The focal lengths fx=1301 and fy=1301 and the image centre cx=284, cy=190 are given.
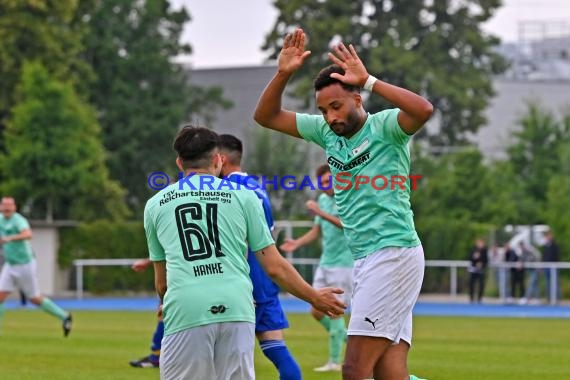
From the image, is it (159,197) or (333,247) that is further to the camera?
(333,247)

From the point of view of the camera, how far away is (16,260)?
21891 millimetres

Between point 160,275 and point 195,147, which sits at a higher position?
point 195,147

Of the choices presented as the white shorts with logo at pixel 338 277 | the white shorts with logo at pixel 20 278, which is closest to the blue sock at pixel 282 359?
the white shorts with logo at pixel 338 277

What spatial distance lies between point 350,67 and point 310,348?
11469mm

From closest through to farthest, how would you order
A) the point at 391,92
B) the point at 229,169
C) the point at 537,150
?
the point at 391,92 < the point at 229,169 < the point at 537,150

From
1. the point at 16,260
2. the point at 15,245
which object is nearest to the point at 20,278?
the point at 16,260

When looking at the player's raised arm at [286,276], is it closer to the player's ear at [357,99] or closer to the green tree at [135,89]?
the player's ear at [357,99]

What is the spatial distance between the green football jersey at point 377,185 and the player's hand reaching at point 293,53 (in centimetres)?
61

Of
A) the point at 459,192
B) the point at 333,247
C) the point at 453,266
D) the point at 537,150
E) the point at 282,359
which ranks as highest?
the point at 537,150

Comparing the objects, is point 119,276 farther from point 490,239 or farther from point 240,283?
point 240,283

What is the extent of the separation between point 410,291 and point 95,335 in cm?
1432

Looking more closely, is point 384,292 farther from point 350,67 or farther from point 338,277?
point 338,277

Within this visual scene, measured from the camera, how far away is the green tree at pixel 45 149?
45.8 m

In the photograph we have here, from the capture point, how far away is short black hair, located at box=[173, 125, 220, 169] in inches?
306
